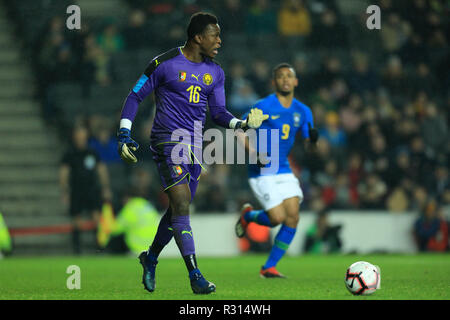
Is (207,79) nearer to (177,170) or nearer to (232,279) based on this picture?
(177,170)

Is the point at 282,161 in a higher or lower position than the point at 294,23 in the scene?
lower

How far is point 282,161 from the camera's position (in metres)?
9.69

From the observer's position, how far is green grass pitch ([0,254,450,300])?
701 cm

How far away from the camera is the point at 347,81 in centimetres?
1733

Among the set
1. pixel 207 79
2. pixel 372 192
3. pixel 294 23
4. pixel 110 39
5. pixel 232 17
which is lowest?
pixel 372 192

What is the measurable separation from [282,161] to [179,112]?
2777 mm

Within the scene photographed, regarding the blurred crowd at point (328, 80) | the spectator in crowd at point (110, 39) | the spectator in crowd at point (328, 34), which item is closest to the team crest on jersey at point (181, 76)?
the blurred crowd at point (328, 80)

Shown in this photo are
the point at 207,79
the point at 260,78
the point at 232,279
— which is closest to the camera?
the point at 207,79

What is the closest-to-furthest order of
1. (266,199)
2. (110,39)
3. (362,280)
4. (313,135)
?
1. (362,280)
2. (313,135)
3. (266,199)
4. (110,39)

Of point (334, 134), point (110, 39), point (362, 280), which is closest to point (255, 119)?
point (362, 280)

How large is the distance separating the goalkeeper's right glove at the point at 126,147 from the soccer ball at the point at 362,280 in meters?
2.09

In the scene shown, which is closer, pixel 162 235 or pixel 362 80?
pixel 162 235

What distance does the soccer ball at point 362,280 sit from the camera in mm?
6910

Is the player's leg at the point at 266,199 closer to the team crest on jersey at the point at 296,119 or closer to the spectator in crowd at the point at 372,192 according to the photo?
the team crest on jersey at the point at 296,119
